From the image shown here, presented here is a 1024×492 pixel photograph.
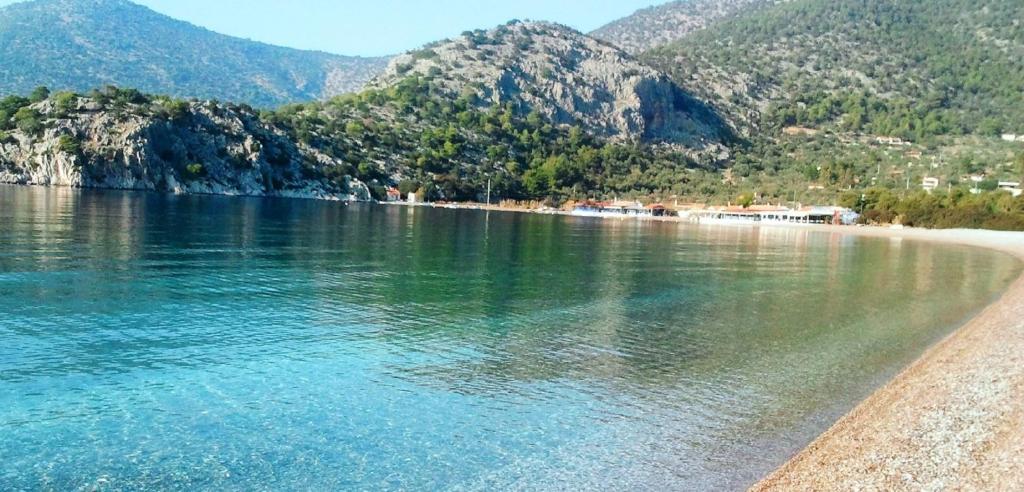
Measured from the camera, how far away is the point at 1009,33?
198 metres

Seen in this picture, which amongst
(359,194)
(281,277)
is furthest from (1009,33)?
(281,277)

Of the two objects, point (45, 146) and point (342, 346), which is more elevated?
point (45, 146)

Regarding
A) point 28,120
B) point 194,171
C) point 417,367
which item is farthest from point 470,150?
point 417,367

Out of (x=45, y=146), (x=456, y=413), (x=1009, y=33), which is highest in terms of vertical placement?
(x=1009, y=33)

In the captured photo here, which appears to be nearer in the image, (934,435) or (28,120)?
(934,435)

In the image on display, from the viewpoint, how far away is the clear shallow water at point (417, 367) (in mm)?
9906

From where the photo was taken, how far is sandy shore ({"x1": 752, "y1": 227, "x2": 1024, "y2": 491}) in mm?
8883

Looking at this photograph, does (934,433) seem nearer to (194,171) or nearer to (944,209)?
(944,209)

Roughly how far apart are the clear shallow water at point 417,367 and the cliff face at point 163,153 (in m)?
86.8

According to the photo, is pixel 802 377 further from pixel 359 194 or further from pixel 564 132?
pixel 564 132

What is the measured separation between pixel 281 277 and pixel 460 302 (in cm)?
790

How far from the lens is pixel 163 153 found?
116 metres

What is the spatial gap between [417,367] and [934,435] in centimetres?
901

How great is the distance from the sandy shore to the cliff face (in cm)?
11589
